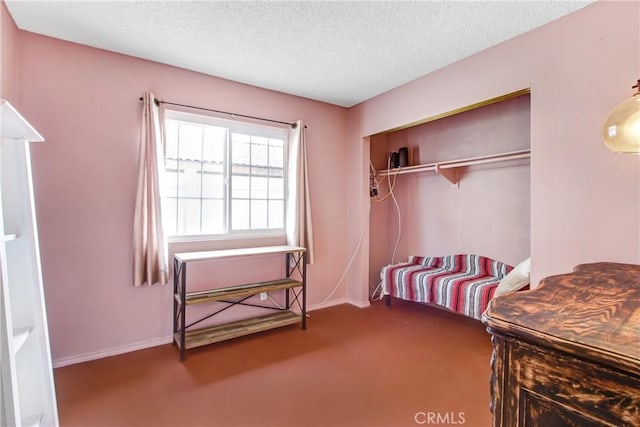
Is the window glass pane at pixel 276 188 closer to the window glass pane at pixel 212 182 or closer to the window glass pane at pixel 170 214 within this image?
the window glass pane at pixel 212 182

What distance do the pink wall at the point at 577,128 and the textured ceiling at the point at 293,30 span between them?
0.16m

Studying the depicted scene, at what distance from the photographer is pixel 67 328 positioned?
2311mm

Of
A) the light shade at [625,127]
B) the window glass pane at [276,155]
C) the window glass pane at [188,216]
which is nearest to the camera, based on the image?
the light shade at [625,127]

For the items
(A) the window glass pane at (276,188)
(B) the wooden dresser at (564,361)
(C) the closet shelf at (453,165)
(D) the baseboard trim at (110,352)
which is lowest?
(D) the baseboard trim at (110,352)

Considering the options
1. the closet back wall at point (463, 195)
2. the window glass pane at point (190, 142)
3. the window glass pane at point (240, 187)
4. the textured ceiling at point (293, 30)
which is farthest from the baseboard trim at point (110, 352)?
the closet back wall at point (463, 195)

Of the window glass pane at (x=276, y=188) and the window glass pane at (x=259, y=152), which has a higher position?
the window glass pane at (x=259, y=152)

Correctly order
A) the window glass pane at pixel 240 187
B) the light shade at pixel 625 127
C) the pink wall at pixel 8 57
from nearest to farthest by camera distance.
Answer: the light shade at pixel 625 127 → the pink wall at pixel 8 57 → the window glass pane at pixel 240 187

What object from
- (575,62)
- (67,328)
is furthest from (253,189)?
(575,62)

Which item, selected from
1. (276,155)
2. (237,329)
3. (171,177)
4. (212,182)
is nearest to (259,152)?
(276,155)

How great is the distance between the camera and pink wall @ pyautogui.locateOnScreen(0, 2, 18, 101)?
1.84 meters

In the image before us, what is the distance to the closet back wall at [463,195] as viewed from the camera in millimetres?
3018

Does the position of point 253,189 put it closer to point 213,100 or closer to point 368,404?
point 213,100

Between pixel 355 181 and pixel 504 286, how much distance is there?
6.39 feet
